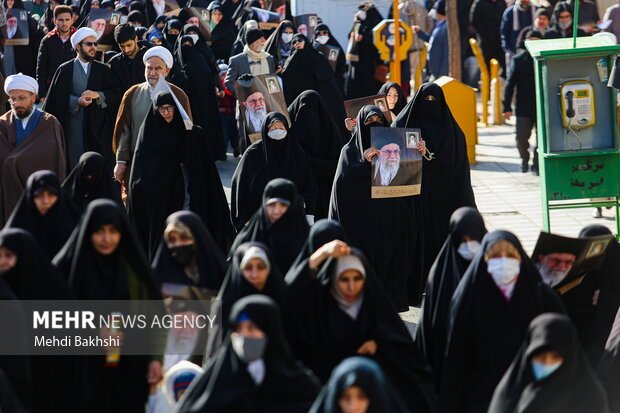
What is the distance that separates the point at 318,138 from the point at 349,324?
4.36 metres

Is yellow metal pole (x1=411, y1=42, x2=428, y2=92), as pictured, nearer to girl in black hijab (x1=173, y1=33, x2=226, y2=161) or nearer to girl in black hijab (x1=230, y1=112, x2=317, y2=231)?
girl in black hijab (x1=173, y1=33, x2=226, y2=161)

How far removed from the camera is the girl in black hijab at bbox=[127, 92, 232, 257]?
9586 mm

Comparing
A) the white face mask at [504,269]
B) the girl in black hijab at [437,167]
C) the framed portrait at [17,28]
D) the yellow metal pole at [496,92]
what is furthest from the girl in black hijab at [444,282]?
the framed portrait at [17,28]

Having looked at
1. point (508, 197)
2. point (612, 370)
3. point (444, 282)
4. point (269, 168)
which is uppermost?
point (269, 168)

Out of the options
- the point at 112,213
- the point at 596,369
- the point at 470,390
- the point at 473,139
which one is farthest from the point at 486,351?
the point at 473,139

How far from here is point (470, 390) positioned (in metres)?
6.25

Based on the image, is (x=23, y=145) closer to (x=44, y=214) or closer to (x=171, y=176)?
(x=171, y=176)

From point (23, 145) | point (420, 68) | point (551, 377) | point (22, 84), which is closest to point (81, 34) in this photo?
point (22, 84)

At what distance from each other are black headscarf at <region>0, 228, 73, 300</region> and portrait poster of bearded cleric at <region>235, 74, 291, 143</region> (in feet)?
16.1

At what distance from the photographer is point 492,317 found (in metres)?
6.20

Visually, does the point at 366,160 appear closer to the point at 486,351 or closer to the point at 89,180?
the point at 89,180

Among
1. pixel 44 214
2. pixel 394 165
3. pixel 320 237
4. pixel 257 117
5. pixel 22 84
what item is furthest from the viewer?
pixel 257 117

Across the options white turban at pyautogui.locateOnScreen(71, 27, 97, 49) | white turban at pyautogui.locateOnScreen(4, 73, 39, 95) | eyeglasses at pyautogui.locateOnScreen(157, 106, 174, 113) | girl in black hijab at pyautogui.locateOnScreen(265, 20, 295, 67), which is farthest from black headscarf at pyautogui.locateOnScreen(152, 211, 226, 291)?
girl in black hijab at pyautogui.locateOnScreen(265, 20, 295, 67)

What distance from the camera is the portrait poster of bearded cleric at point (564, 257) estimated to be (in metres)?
6.78
